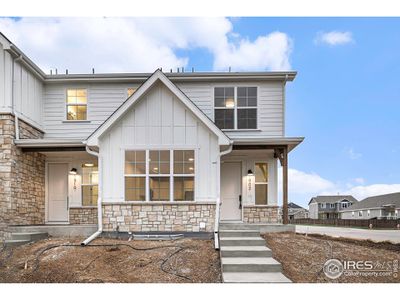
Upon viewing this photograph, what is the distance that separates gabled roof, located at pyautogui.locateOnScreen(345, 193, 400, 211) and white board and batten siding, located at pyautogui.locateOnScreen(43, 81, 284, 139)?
2550 centimetres

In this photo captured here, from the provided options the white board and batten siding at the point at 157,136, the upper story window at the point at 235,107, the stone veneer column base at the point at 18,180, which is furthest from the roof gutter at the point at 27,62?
the upper story window at the point at 235,107

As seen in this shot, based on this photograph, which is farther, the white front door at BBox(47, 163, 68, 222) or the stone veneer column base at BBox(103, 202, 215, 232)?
the white front door at BBox(47, 163, 68, 222)

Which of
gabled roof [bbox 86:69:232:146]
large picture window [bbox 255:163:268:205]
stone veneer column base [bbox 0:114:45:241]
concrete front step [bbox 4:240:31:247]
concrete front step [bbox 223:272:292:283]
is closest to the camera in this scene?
concrete front step [bbox 223:272:292:283]

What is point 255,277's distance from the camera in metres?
5.65

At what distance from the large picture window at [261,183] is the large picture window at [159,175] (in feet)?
9.10

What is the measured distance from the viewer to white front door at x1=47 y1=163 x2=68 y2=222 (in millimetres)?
10719

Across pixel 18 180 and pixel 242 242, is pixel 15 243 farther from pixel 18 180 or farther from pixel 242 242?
pixel 242 242

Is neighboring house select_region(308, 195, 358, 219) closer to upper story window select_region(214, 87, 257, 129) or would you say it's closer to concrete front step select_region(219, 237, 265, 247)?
upper story window select_region(214, 87, 257, 129)

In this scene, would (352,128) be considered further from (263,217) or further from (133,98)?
(133,98)

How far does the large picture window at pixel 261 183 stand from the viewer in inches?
405

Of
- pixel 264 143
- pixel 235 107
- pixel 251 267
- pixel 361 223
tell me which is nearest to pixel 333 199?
pixel 361 223

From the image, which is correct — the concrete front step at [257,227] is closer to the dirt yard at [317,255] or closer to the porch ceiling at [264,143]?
the dirt yard at [317,255]

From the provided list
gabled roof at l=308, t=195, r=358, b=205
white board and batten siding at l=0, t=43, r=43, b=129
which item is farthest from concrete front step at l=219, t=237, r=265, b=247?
gabled roof at l=308, t=195, r=358, b=205

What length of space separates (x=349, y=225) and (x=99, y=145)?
24339 mm
